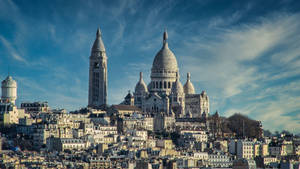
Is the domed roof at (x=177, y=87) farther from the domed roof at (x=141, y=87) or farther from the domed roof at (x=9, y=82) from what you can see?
the domed roof at (x=9, y=82)

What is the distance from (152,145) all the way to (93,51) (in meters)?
36.5

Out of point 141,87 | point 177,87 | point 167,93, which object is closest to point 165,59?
point 167,93

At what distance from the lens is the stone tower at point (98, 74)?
15150cm

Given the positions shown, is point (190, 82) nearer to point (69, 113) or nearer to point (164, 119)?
point (164, 119)

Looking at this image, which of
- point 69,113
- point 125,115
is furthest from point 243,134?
point 69,113

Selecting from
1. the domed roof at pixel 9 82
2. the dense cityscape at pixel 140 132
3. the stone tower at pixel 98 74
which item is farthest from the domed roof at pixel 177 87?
the domed roof at pixel 9 82

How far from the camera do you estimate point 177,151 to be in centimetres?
11700

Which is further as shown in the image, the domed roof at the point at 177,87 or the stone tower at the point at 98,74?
the domed roof at the point at 177,87

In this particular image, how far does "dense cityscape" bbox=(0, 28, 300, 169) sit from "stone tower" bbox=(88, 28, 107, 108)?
7.0 inches

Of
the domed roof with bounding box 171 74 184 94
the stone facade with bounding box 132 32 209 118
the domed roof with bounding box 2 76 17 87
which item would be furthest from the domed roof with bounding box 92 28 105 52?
the domed roof with bounding box 2 76 17 87

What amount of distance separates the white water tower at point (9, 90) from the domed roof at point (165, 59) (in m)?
34.8

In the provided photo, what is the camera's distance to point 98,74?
153 meters

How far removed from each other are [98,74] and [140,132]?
2950cm

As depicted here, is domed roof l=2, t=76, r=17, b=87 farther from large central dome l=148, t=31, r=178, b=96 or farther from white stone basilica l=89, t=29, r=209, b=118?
large central dome l=148, t=31, r=178, b=96
